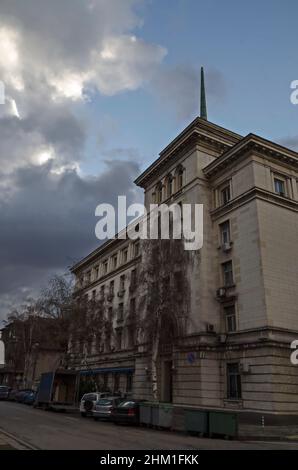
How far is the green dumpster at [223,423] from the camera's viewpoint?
1739 cm

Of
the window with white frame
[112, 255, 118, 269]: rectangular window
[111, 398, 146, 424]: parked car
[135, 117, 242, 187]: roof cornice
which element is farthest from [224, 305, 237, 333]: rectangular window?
[112, 255, 118, 269]: rectangular window

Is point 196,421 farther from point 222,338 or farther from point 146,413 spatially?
point 222,338

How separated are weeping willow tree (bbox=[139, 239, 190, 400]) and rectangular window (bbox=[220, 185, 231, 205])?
487 centimetres

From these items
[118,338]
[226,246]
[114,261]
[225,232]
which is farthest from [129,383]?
[225,232]

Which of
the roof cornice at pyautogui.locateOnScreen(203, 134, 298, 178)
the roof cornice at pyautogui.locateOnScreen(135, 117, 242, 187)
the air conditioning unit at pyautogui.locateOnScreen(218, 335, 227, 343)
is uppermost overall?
the roof cornice at pyautogui.locateOnScreen(135, 117, 242, 187)

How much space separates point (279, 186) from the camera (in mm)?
31203

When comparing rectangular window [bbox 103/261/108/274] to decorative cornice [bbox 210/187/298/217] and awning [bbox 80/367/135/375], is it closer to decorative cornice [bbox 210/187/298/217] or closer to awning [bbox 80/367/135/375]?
awning [bbox 80/367/135/375]

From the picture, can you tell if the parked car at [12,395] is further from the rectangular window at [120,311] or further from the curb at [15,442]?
the curb at [15,442]

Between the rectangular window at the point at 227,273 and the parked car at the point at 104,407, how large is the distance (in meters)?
10.9

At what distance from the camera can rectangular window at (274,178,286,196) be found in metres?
30.8

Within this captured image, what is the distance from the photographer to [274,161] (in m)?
30.9

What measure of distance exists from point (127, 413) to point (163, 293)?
8.39 meters

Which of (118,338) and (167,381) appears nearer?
(167,381)

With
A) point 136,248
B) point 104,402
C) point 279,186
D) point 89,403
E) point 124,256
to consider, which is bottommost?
point 89,403
